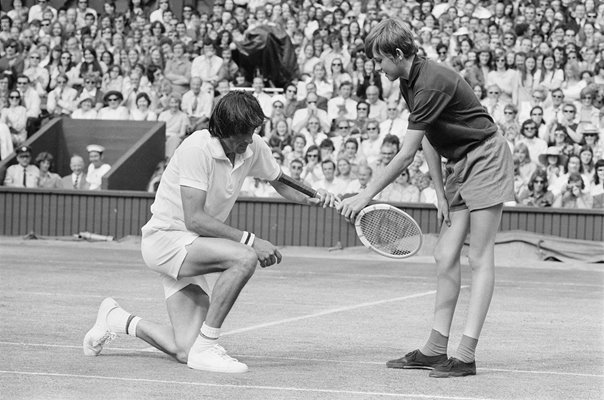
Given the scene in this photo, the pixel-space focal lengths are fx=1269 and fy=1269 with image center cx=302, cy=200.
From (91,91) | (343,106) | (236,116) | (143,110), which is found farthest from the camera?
(91,91)

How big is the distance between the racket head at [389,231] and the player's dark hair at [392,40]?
3.06ft

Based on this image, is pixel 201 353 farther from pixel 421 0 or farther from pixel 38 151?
pixel 421 0

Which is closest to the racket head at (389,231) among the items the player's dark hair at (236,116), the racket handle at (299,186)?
the racket handle at (299,186)

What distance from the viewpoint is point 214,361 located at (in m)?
7.07

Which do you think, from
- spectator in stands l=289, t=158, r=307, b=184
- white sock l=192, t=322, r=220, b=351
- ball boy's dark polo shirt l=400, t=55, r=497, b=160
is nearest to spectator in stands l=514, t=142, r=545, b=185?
spectator in stands l=289, t=158, r=307, b=184

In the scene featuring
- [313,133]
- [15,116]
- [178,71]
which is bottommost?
[313,133]

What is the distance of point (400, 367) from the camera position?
7398 mm

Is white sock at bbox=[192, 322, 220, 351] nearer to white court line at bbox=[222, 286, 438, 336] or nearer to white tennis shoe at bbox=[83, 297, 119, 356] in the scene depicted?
white tennis shoe at bbox=[83, 297, 119, 356]

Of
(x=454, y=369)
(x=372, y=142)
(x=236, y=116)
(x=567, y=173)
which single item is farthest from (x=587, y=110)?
(x=236, y=116)

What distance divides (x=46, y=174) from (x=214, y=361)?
14.9 meters

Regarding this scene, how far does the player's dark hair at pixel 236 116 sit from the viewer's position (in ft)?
23.2

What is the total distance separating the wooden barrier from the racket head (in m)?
10.9

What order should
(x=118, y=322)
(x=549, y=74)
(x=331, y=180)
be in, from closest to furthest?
(x=118, y=322) → (x=331, y=180) → (x=549, y=74)

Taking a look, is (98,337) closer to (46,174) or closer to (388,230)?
(388,230)
